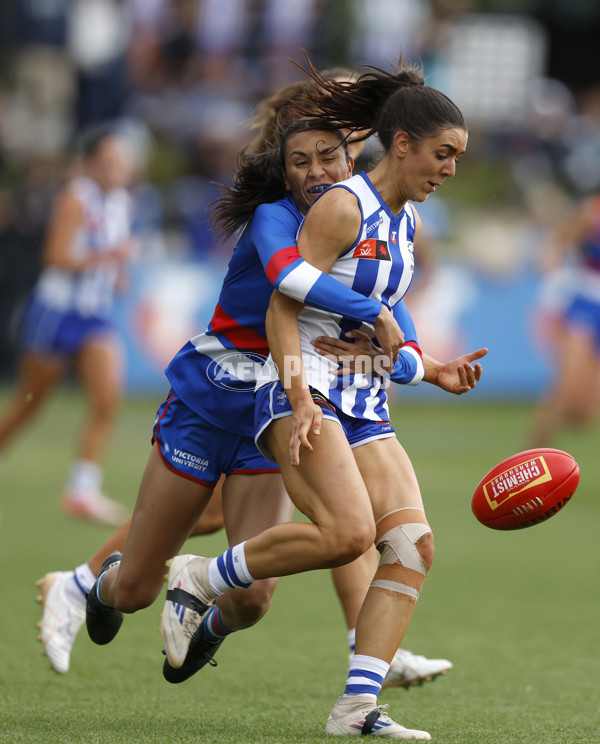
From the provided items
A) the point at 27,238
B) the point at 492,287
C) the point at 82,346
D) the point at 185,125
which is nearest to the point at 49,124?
the point at 185,125

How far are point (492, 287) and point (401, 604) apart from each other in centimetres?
1298

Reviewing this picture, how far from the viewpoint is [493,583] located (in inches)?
277

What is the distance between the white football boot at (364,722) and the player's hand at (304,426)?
31.6 inches

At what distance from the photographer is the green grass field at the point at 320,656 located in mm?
4141

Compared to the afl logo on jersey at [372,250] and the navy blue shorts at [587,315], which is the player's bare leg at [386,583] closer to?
the afl logo on jersey at [372,250]

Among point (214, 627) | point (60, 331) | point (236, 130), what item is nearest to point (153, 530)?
point (214, 627)

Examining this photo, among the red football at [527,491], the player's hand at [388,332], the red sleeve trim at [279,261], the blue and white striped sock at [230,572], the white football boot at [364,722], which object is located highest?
the red sleeve trim at [279,261]

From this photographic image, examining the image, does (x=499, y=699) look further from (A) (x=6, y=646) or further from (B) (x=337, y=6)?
(B) (x=337, y=6)

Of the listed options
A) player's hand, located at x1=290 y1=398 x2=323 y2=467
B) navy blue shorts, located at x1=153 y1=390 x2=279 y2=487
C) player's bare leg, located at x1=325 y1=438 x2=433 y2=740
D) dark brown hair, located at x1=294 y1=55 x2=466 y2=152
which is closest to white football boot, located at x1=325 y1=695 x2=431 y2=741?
player's bare leg, located at x1=325 y1=438 x2=433 y2=740

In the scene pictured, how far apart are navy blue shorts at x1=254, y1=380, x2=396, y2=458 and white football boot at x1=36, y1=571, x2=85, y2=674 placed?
1367 mm

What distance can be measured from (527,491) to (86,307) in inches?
219

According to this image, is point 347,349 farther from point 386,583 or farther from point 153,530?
point 153,530

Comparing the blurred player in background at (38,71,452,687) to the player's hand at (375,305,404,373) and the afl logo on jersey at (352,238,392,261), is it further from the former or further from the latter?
the player's hand at (375,305,404,373)

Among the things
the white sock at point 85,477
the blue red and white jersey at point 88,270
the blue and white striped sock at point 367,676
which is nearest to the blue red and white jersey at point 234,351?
the blue and white striped sock at point 367,676
